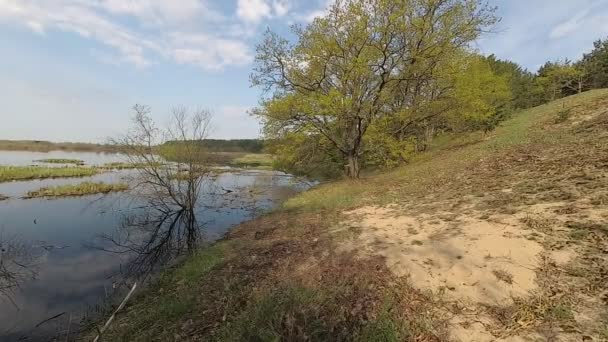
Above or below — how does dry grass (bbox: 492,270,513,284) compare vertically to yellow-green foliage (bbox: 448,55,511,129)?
below

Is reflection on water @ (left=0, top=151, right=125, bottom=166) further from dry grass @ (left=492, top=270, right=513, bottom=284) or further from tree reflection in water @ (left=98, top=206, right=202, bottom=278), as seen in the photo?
dry grass @ (left=492, top=270, right=513, bottom=284)

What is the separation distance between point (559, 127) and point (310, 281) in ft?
54.0

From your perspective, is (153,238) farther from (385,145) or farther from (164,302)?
(385,145)

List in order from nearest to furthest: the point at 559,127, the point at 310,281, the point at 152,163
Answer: the point at 310,281, the point at 559,127, the point at 152,163

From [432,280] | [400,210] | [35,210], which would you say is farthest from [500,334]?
[35,210]

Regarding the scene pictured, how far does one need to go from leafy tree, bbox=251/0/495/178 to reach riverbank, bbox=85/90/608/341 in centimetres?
979

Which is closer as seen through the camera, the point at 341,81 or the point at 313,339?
the point at 313,339

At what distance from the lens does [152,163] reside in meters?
19.3

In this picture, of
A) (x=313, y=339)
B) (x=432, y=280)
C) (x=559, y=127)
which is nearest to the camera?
(x=313, y=339)

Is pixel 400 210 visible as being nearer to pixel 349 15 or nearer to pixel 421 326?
pixel 421 326

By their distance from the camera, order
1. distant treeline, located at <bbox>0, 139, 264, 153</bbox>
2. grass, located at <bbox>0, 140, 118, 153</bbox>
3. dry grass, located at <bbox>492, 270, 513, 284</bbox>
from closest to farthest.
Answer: dry grass, located at <bbox>492, 270, 513, 284</bbox>, grass, located at <bbox>0, 140, 118, 153</bbox>, distant treeline, located at <bbox>0, 139, 264, 153</bbox>

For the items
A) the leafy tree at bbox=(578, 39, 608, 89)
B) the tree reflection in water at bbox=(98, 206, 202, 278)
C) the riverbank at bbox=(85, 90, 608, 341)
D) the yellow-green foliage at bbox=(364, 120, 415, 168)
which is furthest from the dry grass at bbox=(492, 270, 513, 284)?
the leafy tree at bbox=(578, 39, 608, 89)

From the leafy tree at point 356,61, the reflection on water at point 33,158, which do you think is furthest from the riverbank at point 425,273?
the reflection on water at point 33,158

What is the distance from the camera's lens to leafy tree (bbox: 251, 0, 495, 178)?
19.5 meters
